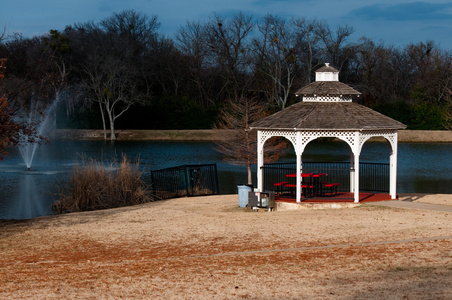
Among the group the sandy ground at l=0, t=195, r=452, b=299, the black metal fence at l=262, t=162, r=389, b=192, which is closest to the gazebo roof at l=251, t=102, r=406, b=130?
the sandy ground at l=0, t=195, r=452, b=299

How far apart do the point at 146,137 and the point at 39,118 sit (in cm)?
1316

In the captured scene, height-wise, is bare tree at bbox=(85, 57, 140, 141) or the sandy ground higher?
bare tree at bbox=(85, 57, 140, 141)

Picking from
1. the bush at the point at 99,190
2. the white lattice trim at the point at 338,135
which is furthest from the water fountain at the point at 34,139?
the white lattice trim at the point at 338,135

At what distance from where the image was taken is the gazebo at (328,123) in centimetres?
1872

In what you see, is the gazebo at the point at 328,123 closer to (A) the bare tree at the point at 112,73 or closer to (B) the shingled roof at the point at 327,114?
(B) the shingled roof at the point at 327,114

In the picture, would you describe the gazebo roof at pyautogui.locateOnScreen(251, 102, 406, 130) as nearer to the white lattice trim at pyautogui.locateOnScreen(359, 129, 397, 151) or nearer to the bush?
the white lattice trim at pyautogui.locateOnScreen(359, 129, 397, 151)

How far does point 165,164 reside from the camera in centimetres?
3875

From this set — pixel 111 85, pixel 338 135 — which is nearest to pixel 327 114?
pixel 338 135

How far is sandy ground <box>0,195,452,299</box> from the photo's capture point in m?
9.32

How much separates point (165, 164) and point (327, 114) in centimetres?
2073

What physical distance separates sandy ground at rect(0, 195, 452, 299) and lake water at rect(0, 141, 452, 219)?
836cm

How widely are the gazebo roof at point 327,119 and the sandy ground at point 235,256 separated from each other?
2.69 metres

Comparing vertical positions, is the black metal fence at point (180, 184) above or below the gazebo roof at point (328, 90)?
below

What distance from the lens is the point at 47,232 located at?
50.5ft
